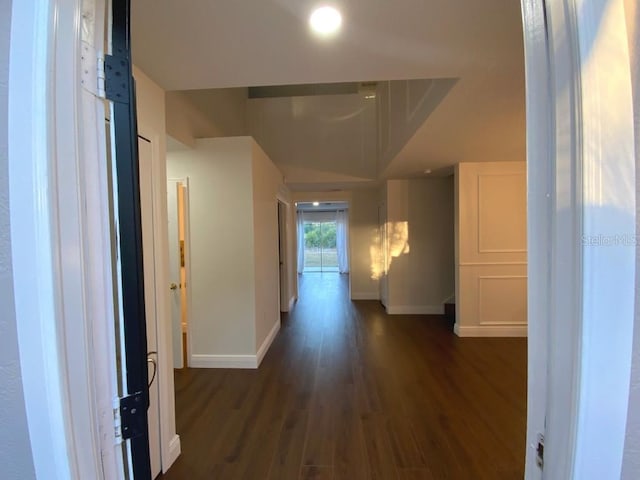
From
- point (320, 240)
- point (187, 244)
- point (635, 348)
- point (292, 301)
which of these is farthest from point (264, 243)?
point (320, 240)

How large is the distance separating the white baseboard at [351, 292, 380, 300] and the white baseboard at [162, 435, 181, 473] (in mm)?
4739

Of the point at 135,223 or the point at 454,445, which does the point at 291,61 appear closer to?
the point at 135,223

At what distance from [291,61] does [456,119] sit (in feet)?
4.79

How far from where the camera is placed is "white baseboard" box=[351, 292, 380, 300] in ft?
20.8

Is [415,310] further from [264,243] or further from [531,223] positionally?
[531,223]

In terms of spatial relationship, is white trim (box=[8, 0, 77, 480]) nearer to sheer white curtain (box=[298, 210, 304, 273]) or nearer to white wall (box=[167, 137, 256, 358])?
white wall (box=[167, 137, 256, 358])

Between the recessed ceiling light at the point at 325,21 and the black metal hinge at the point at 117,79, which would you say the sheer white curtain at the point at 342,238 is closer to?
the recessed ceiling light at the point at 325,21

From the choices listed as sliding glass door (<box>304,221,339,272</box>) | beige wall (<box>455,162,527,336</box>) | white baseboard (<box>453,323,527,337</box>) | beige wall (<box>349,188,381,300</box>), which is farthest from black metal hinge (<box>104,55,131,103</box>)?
sliding glass door (<box>304,221,339,272</box>)

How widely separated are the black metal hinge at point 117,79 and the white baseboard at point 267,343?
3.00 m

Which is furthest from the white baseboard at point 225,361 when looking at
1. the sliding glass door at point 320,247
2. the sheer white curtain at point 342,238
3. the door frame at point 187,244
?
the sliding glass door at point 320,247

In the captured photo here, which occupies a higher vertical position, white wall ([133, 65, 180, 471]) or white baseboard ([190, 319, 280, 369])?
white wall ([133, 65, 180, 471])

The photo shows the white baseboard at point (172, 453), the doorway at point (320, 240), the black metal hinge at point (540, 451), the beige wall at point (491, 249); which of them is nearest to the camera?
the black metal hinge at point (540, 451)

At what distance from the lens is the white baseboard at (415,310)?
205 inches

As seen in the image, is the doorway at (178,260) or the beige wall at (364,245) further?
the beige wall at (364,245)
